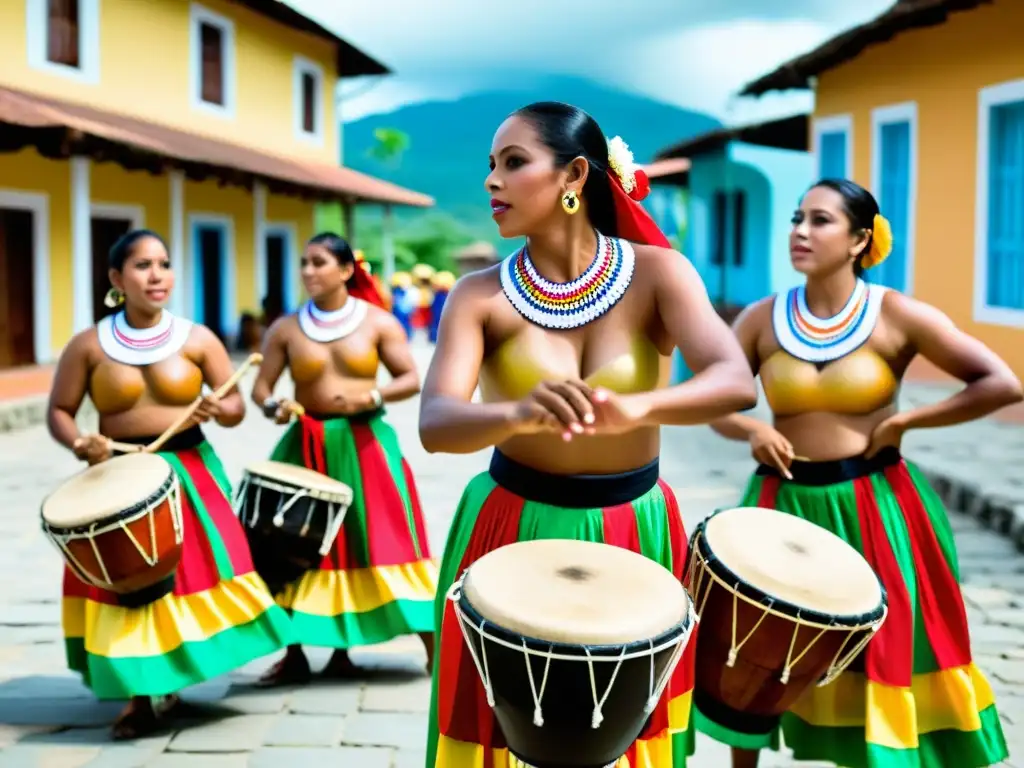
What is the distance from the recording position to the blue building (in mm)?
23516

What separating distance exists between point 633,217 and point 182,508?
2.49m

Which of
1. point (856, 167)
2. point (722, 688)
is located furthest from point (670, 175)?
point (722, 688)

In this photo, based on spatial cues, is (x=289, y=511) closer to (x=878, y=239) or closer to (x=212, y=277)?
(x=878, y=239)

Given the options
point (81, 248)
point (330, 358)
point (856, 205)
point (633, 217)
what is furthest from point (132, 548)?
point (81, 248)

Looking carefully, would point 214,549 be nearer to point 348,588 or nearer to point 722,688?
point 348,588

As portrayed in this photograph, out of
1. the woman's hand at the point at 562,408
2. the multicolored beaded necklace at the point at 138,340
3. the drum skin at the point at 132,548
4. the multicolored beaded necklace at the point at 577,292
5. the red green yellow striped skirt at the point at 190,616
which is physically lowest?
the red green yellow striped skirt at the point at 190,616

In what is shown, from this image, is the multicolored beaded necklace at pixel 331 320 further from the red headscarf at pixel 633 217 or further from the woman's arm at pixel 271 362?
the red headscarf at pixel 633 217

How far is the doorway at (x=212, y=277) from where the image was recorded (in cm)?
2319

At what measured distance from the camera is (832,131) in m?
17.7

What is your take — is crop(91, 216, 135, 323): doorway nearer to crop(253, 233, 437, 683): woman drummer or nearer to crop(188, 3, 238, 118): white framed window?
crop(188, 3, 238, 118): white framed window

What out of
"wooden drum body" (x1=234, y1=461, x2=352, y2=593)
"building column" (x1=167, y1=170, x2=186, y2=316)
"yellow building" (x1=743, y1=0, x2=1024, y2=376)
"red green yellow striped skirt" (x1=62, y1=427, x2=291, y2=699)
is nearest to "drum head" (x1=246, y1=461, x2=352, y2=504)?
"wooden drum body" (x1=234, y1=461, x2=352, y2=593)

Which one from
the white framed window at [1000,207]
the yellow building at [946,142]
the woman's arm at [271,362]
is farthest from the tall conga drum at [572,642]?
the white framed window at [1000,207]

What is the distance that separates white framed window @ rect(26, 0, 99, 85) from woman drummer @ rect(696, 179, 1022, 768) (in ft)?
49.7

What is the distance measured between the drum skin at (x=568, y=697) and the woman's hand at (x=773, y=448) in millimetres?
1464
